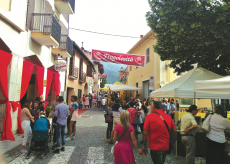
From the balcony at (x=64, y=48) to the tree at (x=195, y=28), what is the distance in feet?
20.7

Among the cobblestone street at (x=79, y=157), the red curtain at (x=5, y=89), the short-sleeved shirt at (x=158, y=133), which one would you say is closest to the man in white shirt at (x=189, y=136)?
the cobblestone street at (x=79, y=157)

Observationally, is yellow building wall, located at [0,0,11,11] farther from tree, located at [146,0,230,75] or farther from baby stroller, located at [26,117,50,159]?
tree, located at [146,0,230,75]

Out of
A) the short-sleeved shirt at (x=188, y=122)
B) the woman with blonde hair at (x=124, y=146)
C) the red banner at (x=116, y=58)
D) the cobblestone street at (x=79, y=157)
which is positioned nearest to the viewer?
the woman with blonde hair at (x=124, y=146)


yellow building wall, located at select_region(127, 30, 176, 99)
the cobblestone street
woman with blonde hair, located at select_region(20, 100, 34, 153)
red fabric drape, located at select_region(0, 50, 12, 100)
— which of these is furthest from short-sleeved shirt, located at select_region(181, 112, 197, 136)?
yellow building wall, located at select_region(127, 30, 176, 99)

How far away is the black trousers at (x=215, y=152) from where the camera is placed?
14.1 feet

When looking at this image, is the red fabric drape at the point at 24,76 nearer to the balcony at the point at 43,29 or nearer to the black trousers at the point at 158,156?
the balcony at the point at 43,29

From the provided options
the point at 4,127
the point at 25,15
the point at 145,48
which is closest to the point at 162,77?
the point at 145,48

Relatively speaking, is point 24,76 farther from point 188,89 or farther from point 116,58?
point 116,58

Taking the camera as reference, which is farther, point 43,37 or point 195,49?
point 43,37

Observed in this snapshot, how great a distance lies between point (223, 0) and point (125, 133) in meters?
7.54

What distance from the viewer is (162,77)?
16062 mm

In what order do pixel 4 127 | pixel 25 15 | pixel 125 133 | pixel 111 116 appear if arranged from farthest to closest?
pixel 25 15 < pixel 111 116 < pixel 4 127 < pixel 125 133

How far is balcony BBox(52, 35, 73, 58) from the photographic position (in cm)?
1200

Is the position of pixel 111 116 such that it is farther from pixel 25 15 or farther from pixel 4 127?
pixel 25 15
